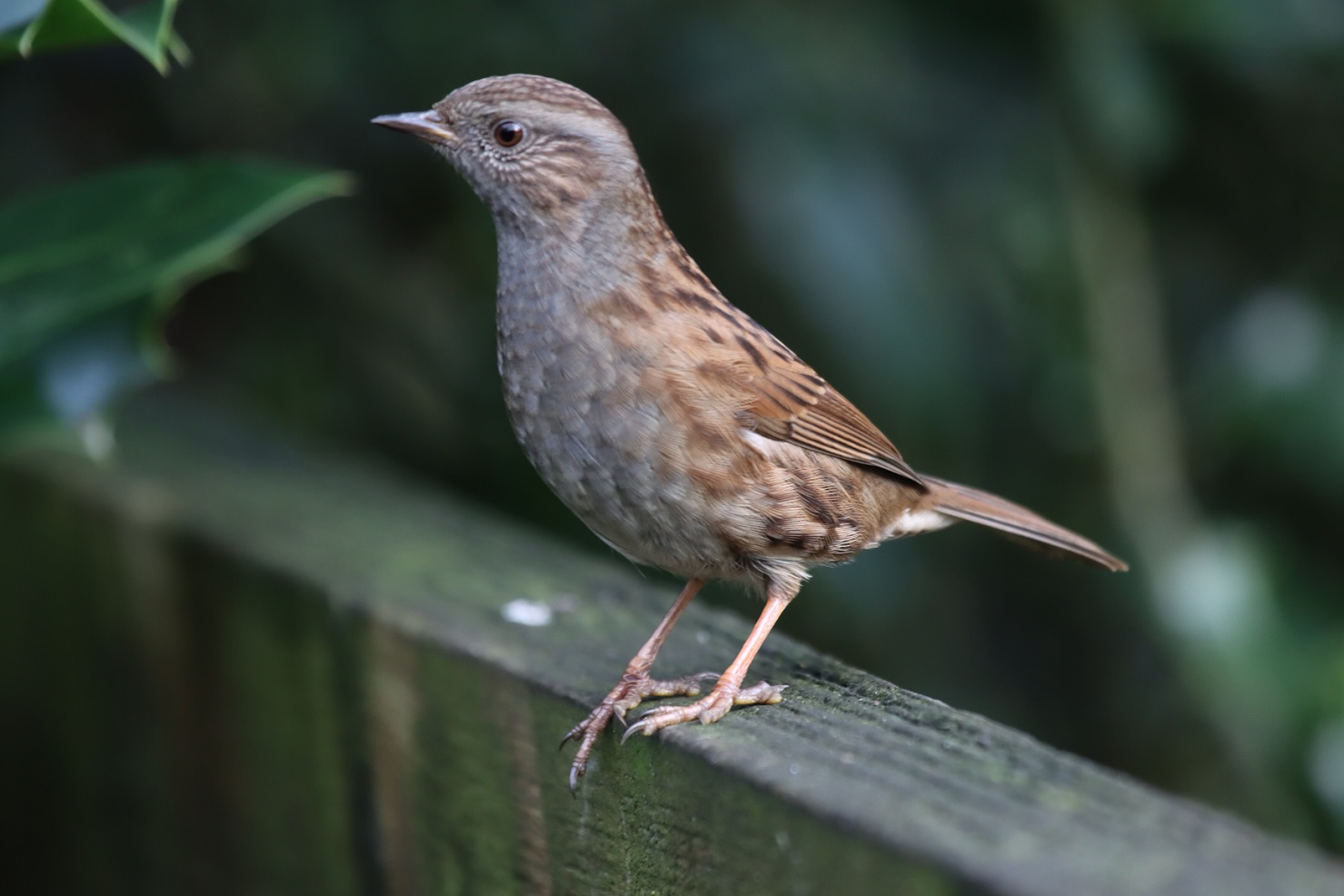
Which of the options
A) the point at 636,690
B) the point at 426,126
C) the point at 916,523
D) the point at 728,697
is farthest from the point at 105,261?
the point at 916,523

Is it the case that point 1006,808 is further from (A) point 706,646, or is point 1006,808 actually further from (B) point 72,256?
(B) point 72,256

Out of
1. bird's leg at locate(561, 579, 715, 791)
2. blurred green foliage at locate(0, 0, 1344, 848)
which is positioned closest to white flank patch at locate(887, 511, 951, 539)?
bird's leg at locate(561, 579, 715, 791)

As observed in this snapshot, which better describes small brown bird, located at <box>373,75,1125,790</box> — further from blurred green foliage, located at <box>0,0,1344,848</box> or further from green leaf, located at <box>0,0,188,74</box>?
blurred green foliage, located at <box>0,0,1344,848</box>

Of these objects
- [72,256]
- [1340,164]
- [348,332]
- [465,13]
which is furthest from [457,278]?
[1340,164]

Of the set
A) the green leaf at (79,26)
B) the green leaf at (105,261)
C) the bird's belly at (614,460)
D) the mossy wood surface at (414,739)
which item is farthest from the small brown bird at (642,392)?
the green leaf at (79,26)

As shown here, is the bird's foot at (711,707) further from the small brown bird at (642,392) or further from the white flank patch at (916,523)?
the white flank patch at (916,523)

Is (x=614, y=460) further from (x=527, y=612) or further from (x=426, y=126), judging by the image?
(x=426, y=126)
